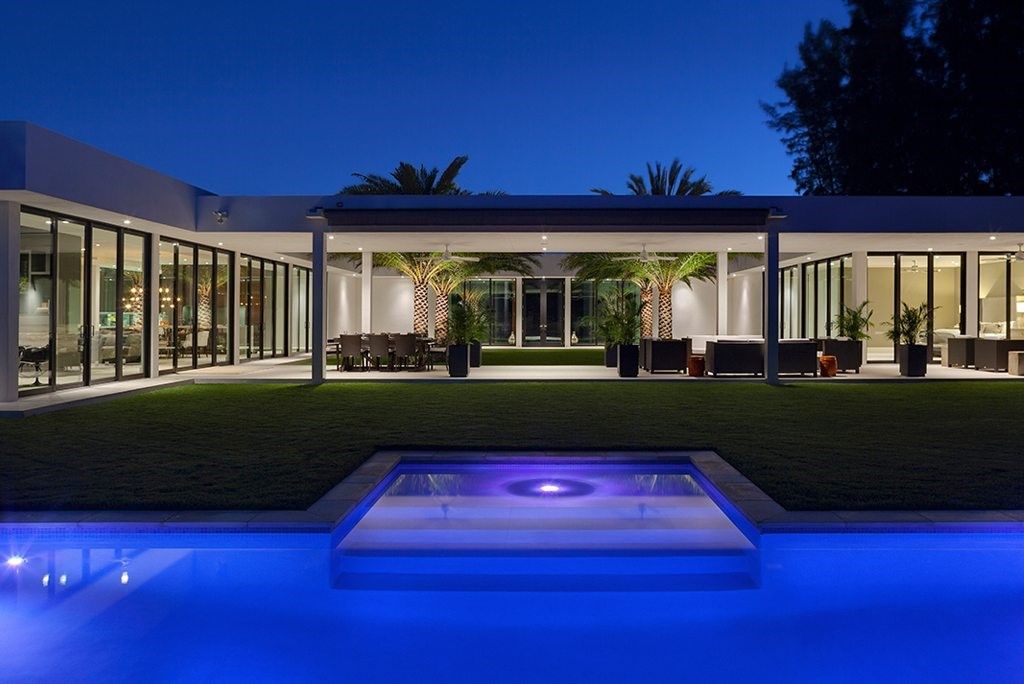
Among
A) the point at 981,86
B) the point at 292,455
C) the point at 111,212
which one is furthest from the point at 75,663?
the point at 981,86

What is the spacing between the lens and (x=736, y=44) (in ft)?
189

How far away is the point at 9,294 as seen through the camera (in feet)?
40.3

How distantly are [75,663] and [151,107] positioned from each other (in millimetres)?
95065

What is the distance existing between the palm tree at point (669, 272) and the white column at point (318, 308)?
10470mm

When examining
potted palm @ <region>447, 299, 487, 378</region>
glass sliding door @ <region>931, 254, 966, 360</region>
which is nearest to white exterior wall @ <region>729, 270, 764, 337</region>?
glass sliding door @ <region>931, 254, 966, 360</region>

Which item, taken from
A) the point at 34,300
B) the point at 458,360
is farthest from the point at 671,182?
the point at 34,300

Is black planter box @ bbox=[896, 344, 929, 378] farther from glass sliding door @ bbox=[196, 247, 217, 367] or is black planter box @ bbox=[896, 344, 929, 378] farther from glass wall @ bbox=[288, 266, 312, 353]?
glass wall @ bbox=[288, 266, 312, 353]

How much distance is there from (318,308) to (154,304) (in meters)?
3.27

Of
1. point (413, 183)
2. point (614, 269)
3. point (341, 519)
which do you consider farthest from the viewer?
point (614, 269)

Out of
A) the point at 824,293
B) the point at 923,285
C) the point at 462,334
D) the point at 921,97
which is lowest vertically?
the point at 462,334

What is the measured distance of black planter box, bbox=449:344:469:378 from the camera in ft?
56.6

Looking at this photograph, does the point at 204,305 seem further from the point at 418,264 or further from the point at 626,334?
the point at 626,334

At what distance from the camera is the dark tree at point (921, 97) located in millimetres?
32812

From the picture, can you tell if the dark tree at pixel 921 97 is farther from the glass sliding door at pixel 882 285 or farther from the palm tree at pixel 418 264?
the palm tree at pixel 418 264
